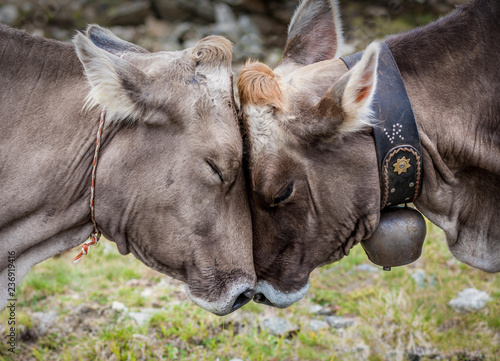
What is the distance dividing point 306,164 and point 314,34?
1.13 meters

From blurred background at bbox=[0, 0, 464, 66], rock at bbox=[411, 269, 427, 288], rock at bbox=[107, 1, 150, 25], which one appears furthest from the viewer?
rock at bbox=[107, 1, 150, 25]

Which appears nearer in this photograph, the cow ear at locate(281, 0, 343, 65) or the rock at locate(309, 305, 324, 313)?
the cow ear at locate(281, 0, 343, 65)

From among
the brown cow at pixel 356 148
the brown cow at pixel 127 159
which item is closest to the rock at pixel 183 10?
the brown cow at pixel 356 148

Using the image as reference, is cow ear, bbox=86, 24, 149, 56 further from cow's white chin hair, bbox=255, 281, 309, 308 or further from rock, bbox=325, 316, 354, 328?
rock, bbox=325, 316, 354, 328

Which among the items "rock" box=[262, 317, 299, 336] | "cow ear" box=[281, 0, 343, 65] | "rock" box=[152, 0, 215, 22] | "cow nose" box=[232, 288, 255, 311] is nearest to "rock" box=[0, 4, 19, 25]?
"rock" box=[152, 0, 215, 22]

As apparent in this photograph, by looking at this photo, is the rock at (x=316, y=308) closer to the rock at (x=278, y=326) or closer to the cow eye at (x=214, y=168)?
the rock at (x=278, y=326)

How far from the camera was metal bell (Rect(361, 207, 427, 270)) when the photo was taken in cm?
352

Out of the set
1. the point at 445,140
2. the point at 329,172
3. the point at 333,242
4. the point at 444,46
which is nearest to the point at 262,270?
the point at 333,242

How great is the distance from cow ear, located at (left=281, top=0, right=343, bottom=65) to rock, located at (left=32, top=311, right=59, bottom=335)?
115 inches

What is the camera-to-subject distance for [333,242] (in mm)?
3541

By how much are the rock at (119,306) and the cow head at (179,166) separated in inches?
70.8

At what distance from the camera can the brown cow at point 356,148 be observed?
10.8ft

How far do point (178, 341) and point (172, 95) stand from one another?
2.21 metres

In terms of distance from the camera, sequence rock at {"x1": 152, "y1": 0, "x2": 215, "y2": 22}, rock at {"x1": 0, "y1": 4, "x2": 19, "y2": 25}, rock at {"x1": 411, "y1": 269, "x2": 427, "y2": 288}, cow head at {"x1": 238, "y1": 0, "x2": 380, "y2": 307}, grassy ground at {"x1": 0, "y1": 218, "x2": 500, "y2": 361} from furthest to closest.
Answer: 1. rock at {"x1": 152, "y1": 0, "x2": 215, "y2": 22}
2. rock at {"x1": 0, "y1": 4, "x2": 19, "y2": 25}
3. rock at {"x1": 411, "y1": 269, "x2": 427, "y2": 288}
4. grassy ground at {"x1": 0, "y1": 218, "x2": 500, "y2": 361}
5. cow head at {"x1": 238, "y1": 0, "x2": 380, "y2": 307}
